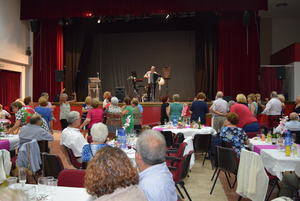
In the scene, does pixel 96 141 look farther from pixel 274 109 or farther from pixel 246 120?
pixel 274 109

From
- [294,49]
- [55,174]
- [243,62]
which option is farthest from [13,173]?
[294,49]

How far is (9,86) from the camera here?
12344mm

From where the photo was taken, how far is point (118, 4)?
1192cm

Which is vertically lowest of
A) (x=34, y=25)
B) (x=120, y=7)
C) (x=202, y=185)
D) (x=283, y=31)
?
(x=202, y=185)

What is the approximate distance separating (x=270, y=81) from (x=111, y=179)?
1336 centimetres

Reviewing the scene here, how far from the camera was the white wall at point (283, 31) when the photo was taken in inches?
611

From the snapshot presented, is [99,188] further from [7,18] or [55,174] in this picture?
[7,18]

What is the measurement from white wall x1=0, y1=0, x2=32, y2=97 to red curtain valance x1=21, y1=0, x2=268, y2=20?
1.51 ft

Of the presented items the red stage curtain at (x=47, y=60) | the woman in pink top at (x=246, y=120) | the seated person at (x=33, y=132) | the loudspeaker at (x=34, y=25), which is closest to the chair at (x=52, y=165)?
the seated person at (x=33, y=132)

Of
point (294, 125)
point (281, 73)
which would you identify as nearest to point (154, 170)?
point (294, 125)

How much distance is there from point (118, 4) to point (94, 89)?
12.4ft

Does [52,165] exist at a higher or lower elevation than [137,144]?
lower

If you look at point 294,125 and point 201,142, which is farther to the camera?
point 201,142

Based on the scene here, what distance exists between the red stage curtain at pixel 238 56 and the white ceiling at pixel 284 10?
2.25 metres
